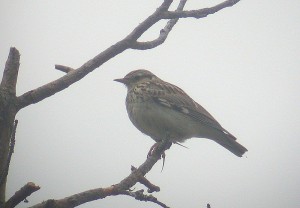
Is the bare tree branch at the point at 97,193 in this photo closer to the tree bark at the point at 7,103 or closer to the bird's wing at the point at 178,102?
the tree bark at the point at 7,103

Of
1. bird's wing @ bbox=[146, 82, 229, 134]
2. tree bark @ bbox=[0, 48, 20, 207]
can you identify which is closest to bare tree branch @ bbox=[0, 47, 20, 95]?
tree bark @ bbox=[0, 48, 20, 207]

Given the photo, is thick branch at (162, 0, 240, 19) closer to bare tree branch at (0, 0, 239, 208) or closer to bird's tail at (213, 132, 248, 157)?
bare tree branch at (0, 0, 239, 208)

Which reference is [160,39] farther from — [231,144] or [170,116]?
[231,144]

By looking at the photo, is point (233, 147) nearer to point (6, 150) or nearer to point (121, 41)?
point (121, 41)

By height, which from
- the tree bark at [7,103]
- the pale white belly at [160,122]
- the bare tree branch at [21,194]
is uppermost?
the pale white belly at [160,122]

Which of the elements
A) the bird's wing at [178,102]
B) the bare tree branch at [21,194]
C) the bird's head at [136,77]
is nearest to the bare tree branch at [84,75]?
the bare tree branch at [21,194]

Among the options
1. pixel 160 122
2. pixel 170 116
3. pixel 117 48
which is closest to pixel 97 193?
pixel 117 48

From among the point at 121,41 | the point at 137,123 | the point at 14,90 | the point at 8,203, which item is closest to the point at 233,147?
the point at 137,123
